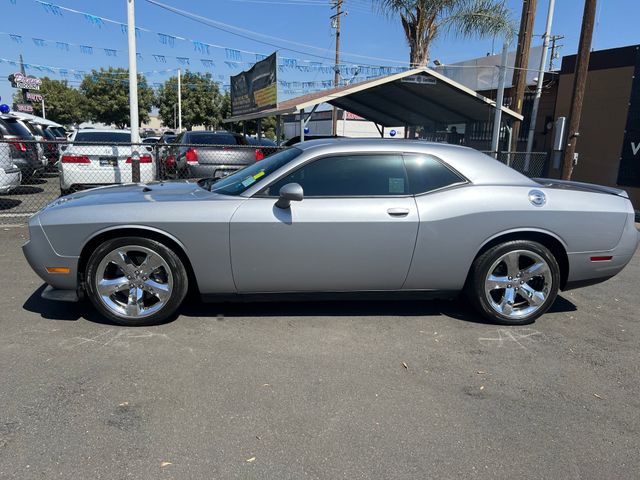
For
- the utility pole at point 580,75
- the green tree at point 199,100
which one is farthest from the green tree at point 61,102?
the utility pole at point 580,75

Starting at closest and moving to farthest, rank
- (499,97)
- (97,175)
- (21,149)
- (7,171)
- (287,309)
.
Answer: (287,309) < (7,171) < (97,175) < (21,149) < (499,97)

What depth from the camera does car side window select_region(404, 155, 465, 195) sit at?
14.0ft

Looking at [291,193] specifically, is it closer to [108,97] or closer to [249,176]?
[249,176]

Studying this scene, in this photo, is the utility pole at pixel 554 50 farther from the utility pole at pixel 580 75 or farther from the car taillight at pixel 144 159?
the car taillight at pixel 144 159

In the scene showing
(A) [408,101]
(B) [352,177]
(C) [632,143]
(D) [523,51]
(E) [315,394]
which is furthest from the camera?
(A) [408,101]

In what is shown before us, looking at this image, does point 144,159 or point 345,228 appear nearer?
point 345,228

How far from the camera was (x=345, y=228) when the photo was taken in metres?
4.05

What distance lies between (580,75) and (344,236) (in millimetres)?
10262

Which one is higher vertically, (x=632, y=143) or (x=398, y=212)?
(x=632, y=143)

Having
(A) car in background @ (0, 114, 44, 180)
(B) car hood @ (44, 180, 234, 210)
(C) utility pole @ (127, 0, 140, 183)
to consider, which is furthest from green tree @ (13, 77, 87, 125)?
(B) car hood @ (44, 180, 234, 210)

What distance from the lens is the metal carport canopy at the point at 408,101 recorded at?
1327 centimetres

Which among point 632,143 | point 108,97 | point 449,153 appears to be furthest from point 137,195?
point 108,97

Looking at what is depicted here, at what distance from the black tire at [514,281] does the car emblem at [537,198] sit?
34 cm

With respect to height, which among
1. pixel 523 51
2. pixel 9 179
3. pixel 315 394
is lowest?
pixel 315 394
